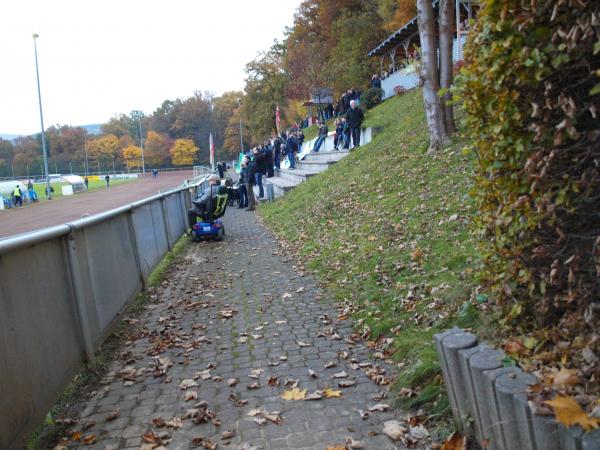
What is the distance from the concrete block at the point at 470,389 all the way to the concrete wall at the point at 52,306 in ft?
9.01

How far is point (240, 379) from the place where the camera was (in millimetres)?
4723

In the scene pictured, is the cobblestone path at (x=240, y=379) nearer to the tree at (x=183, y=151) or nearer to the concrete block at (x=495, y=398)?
the concrete block at (x=495, y=398)

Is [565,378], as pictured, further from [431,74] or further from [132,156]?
[132,156]

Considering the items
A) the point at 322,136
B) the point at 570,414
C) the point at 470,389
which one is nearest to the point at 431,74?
the point at 470,389

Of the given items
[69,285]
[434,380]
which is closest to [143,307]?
[69,285]

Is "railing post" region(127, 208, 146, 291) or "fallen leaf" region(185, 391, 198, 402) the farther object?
"railing post" region(127, 208, 146, 291)

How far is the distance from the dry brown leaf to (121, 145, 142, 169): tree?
412 ft

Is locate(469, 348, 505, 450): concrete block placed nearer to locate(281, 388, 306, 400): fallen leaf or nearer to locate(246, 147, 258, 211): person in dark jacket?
locate(281, 388, 306, 400): fallen leaf

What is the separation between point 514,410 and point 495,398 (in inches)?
6.5

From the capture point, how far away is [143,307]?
→ 7.49 metres

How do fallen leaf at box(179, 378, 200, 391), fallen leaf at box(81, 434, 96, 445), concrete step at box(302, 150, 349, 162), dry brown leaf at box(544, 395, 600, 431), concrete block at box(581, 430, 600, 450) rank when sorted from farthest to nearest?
concrete step at box(302, 150, 349, 162) < fallen leaf at box(179, 378, 200, 391) < fallen leaf at box(81, 434, 96, 445) < dry brown leaf at box(544, 395, 600, 431) < concrete block at box(581, 430, 600, 450)

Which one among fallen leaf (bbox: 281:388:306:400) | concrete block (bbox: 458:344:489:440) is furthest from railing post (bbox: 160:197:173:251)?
concrete block (bbox: 458:344:489:440)

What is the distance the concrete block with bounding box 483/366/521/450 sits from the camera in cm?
275

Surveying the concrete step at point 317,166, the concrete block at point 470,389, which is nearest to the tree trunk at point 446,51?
the concrete step at point 317,166
